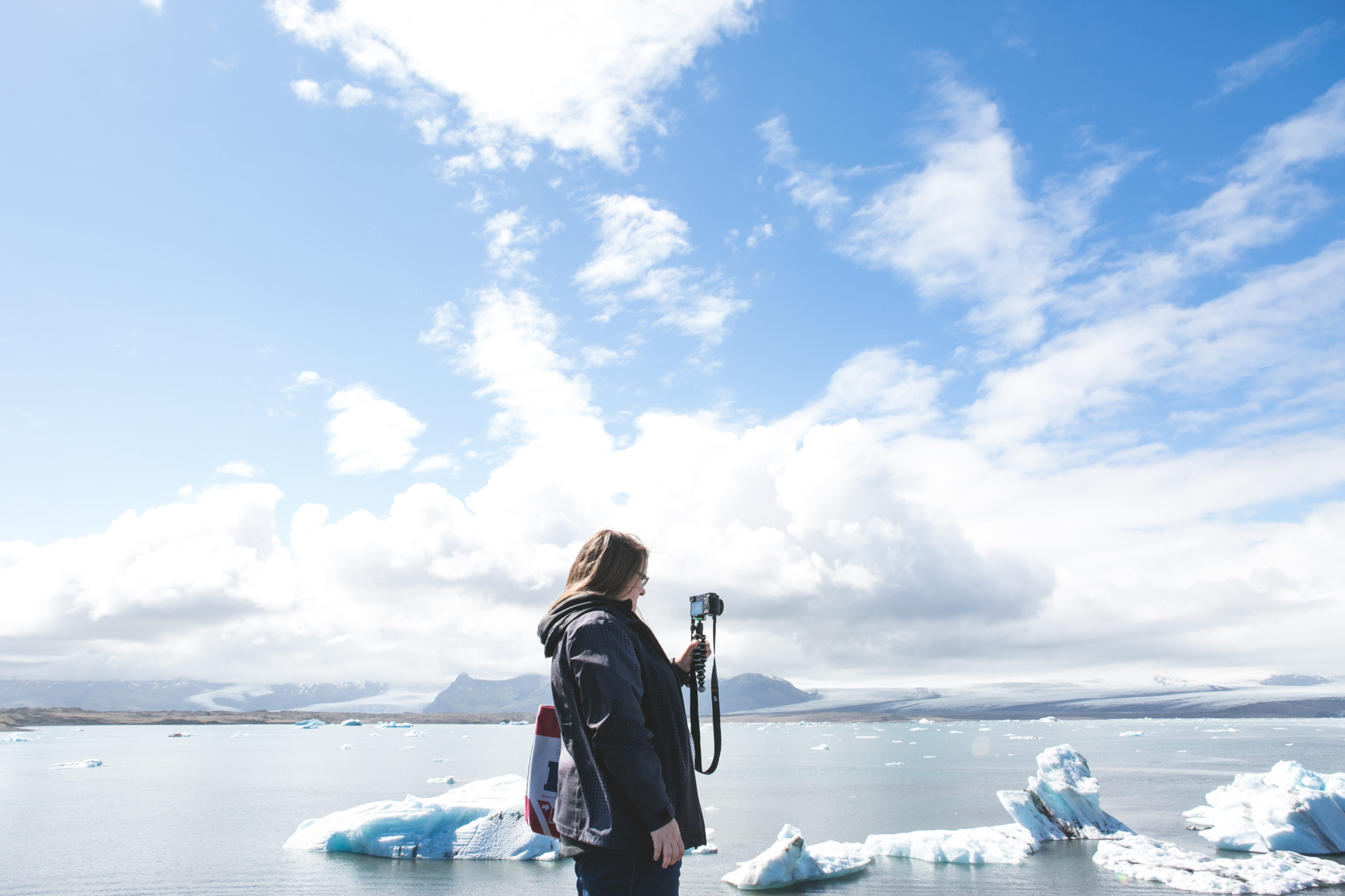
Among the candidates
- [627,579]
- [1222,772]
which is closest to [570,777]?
[627,579]

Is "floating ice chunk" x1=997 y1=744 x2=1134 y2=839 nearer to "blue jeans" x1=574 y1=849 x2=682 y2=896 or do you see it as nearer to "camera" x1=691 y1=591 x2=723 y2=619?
"camera" x1=691 y1=591 x2=723 y2=619

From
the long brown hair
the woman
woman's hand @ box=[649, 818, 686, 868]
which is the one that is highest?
the long brown hair

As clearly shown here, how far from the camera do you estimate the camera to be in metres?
3.49

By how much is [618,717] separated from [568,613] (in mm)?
383

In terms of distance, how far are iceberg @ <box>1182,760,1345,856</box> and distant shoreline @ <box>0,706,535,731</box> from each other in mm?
145335

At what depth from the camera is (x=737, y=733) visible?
136m

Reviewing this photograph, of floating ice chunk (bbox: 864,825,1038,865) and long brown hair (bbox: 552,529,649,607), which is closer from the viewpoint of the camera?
long brown hair (bbox: 552,529,649,607)

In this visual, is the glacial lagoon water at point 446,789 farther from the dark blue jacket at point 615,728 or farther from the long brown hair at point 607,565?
the long brown hair at point 607,565

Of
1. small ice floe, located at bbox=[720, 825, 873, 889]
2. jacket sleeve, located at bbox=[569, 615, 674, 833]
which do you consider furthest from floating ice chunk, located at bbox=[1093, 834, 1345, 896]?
jacket sleeve, located at bbox=[569, 615, 674, 833]

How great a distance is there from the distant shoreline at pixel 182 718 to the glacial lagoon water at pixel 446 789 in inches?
2660

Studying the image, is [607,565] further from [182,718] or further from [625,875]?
[182,718]

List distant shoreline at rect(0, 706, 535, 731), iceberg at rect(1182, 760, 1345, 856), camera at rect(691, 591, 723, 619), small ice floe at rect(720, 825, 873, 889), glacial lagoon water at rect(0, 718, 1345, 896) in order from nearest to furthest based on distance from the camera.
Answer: camera at rect(691, 591, 723, 619) < small ice floe at rect(720, 825, 873, 889) < glacial lagoon water at rect(0, 718, 1345, 896) < iceberg at rect(1182, 760, 1345, 856) < distant shoreline at rect(0, 706, 535, 731)

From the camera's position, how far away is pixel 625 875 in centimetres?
249

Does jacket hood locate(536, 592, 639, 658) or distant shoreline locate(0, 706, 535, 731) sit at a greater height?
jacket hood locate(536, 592, 639, 658)
